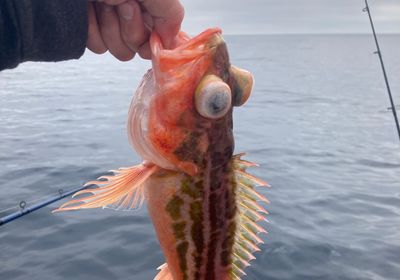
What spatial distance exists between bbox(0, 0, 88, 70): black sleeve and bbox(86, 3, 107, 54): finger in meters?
0.23

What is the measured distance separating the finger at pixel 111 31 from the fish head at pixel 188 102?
0.51 meters

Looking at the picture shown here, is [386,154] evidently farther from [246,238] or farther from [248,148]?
[246,238]

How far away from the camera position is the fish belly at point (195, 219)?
2504mm

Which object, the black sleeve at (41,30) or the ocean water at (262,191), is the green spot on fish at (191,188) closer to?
the black sleeve at (41,30)

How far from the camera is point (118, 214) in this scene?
360 inches

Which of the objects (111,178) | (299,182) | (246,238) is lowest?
(299,182)

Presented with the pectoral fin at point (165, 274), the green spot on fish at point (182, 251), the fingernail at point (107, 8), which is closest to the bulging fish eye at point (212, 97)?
the green spot on fish at point (182, 251)

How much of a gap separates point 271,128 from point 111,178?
16.5 meters

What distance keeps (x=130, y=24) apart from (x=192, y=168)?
0.99m

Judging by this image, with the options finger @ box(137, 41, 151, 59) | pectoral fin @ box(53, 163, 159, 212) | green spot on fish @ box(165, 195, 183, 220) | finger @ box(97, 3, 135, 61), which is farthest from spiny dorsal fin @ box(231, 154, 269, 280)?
finger @ box(97, 3, 135, 61)

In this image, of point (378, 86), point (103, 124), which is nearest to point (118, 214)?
point (103, 124)

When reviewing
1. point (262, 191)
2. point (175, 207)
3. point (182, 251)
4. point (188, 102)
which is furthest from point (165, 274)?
point (262, 191)

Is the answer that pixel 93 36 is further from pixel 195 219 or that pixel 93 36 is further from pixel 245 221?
pixel 245 221

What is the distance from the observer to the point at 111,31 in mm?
2898
